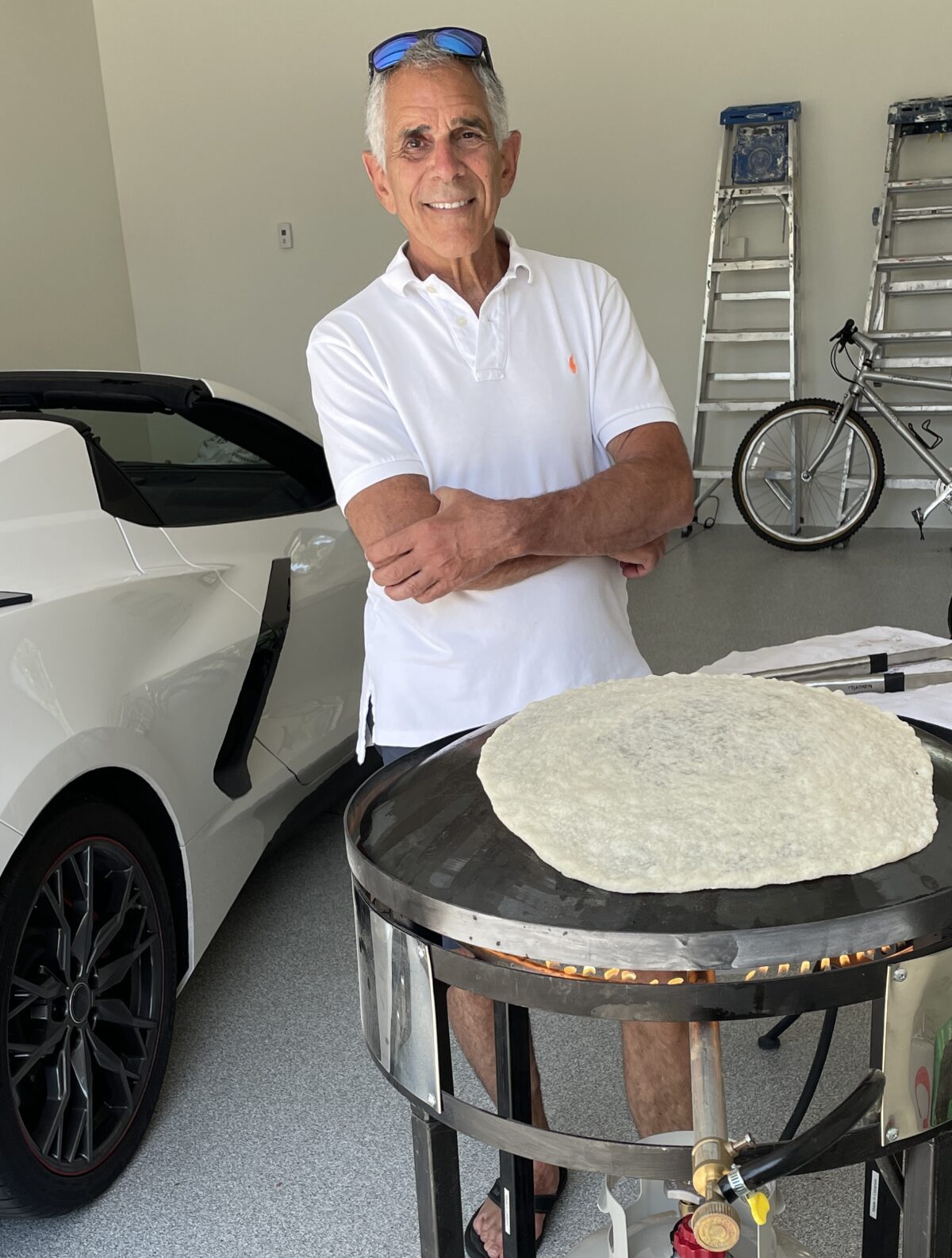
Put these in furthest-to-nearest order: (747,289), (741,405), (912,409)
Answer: (747,289) < (741,405) < (912,409)

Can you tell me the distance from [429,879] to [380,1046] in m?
0.21

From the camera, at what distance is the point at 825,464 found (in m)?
6.15

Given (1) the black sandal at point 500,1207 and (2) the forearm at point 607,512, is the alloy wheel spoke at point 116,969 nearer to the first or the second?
(1) the black sandal at point 500,1207

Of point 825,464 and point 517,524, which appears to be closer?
point 517,524

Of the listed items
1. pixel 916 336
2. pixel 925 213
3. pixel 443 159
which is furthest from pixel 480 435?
pixel 925 213

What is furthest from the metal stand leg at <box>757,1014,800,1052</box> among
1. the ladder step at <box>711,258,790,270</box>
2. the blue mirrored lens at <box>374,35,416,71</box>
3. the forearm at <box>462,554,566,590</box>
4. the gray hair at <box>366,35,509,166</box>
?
the ladder step at <box>711,258,790,270</box>

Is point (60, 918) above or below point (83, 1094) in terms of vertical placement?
above

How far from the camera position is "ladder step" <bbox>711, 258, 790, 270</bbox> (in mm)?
5793

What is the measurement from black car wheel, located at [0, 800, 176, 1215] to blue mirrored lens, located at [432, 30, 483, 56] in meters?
1.09

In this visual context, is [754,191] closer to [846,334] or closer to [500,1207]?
[846,334]

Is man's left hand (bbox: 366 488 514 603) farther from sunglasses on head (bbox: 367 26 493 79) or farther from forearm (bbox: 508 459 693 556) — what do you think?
sunglasses on head (bbox: 367 26 493 79)

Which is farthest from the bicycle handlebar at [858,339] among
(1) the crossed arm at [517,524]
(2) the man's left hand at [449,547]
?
(2) the man's left hand at [449,547]

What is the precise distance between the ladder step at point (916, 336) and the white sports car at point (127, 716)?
395cm

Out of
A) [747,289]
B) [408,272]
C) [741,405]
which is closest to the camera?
[408,272]
